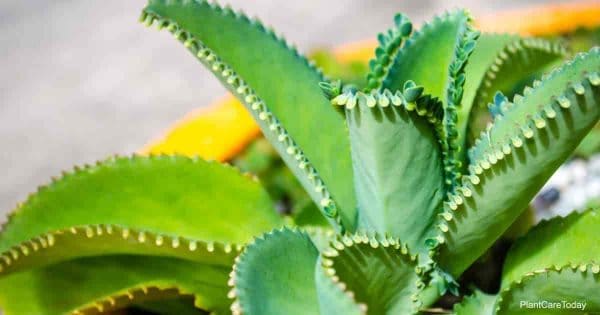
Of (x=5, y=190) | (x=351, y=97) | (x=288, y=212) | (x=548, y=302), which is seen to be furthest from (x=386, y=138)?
(x=5, y=190)

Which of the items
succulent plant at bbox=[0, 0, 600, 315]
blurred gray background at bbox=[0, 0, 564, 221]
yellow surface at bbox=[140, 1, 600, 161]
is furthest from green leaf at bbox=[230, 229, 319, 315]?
blurred gray background at bbox=[0, 0, 564, 221]

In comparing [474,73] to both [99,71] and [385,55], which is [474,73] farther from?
[99,71]

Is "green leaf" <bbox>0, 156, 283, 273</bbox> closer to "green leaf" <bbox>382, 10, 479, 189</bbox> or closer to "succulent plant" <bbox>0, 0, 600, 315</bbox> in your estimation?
"succulent plant" <bbox>0, 0, 600, 315</bbox>

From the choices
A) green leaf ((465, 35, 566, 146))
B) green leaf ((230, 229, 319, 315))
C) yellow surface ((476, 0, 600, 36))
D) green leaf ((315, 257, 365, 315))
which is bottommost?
green leaf ((315, 257, 365, 315))

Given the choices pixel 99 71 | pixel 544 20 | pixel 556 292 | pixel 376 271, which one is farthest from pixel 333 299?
pixel 99 71

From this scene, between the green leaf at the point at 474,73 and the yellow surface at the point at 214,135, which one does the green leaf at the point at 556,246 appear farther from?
the yellow surface at the point at 214,135

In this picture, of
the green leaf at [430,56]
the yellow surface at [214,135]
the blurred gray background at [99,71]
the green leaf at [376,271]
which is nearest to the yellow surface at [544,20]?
the yellow surface at [214,135]
